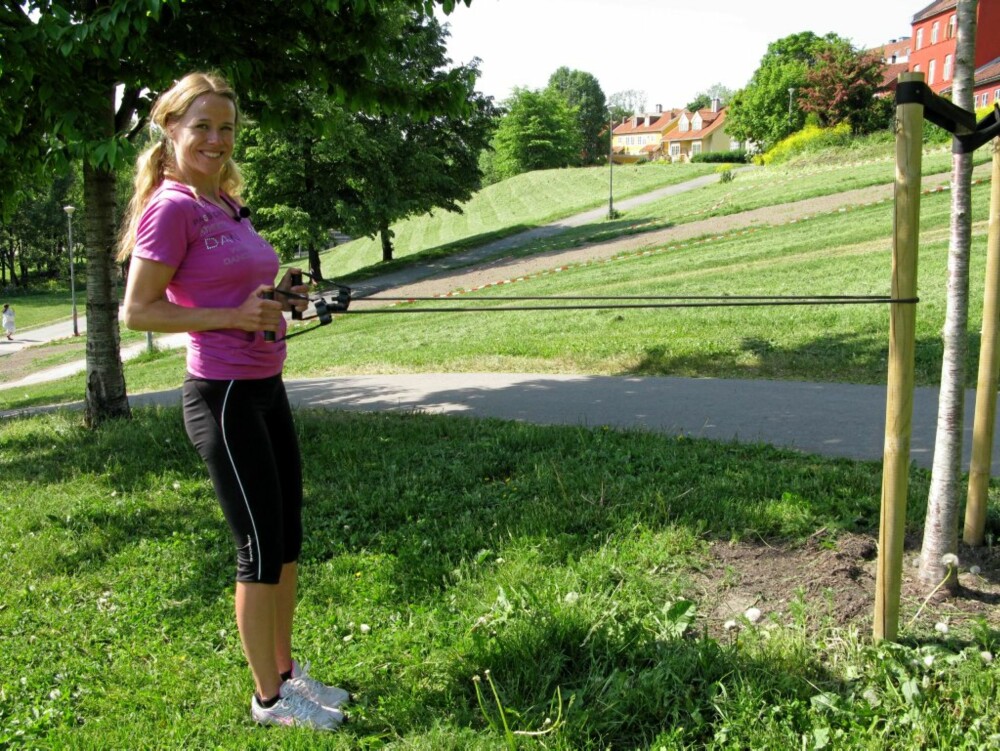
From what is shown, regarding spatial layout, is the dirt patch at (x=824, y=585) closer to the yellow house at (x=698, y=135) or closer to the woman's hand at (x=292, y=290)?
the woman's hand at (x=292, y=290)

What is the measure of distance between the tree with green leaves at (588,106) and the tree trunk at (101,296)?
99833 mm

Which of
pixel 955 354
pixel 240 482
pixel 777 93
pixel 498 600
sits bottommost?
pixel 498 600

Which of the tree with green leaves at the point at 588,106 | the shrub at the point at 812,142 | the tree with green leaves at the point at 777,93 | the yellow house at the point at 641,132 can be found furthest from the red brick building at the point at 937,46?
the yellow house at the point at 641,132

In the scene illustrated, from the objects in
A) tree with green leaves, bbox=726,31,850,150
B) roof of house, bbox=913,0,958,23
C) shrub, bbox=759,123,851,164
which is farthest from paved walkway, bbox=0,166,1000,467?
tree with green leaves, bbox=726,31,850,150

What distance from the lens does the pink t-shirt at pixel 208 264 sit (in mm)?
2502

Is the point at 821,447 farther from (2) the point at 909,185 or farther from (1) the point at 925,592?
(2) the point at 909,185

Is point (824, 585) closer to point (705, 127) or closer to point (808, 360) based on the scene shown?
point (808, 360)

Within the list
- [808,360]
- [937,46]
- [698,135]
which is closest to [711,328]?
[808,360]

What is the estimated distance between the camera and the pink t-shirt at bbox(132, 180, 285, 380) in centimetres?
250

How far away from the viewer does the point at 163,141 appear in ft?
9.20

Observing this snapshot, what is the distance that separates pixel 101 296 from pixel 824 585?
6.10 m

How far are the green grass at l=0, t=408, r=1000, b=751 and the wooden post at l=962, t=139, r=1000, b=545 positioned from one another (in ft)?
1.43

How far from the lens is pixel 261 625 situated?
2.80 m

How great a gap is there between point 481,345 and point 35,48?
22.8 ft
